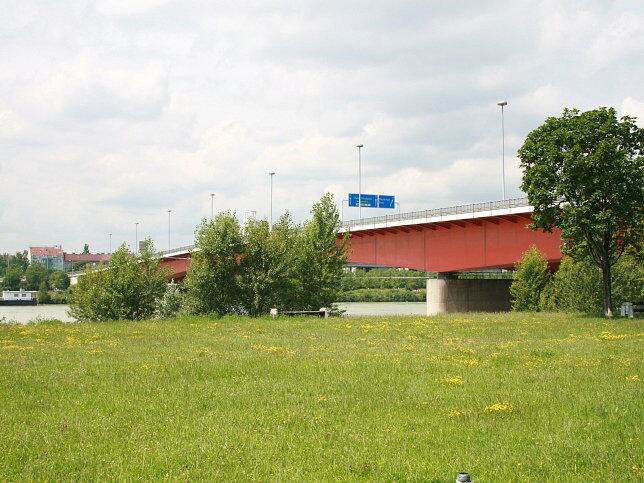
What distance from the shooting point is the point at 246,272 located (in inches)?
1709

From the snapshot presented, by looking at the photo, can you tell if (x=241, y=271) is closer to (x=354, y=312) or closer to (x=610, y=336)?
(x=610, y=336)

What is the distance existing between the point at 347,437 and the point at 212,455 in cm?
212

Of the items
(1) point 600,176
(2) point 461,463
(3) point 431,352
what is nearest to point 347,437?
(2) point 461,463

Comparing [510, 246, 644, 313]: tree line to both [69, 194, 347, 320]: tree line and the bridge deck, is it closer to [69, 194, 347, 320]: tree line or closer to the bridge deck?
the bridge deck

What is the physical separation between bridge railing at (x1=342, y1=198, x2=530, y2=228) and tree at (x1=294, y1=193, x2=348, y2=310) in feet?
27.7

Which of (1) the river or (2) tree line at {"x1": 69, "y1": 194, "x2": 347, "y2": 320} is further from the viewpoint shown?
(1) the river

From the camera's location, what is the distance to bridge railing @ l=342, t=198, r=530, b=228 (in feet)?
144

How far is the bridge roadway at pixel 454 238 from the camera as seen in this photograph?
45.1 m

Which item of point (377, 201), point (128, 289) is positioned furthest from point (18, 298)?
point (128, 289)

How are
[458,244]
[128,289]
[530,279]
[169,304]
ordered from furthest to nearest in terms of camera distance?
1. [169,304]
2. [458,244]
3. [128,289]
4. [530,279]

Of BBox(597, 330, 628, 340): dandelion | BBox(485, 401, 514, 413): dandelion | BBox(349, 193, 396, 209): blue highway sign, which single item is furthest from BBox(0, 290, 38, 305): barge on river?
BBox(485, 401, 514, 413): dandelion

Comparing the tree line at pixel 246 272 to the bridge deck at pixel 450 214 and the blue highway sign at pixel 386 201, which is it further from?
the blue highway sign at pixel 386 201

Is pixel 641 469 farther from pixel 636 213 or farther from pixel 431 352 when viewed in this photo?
pixel 636 213

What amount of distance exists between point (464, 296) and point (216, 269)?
24867 mm
